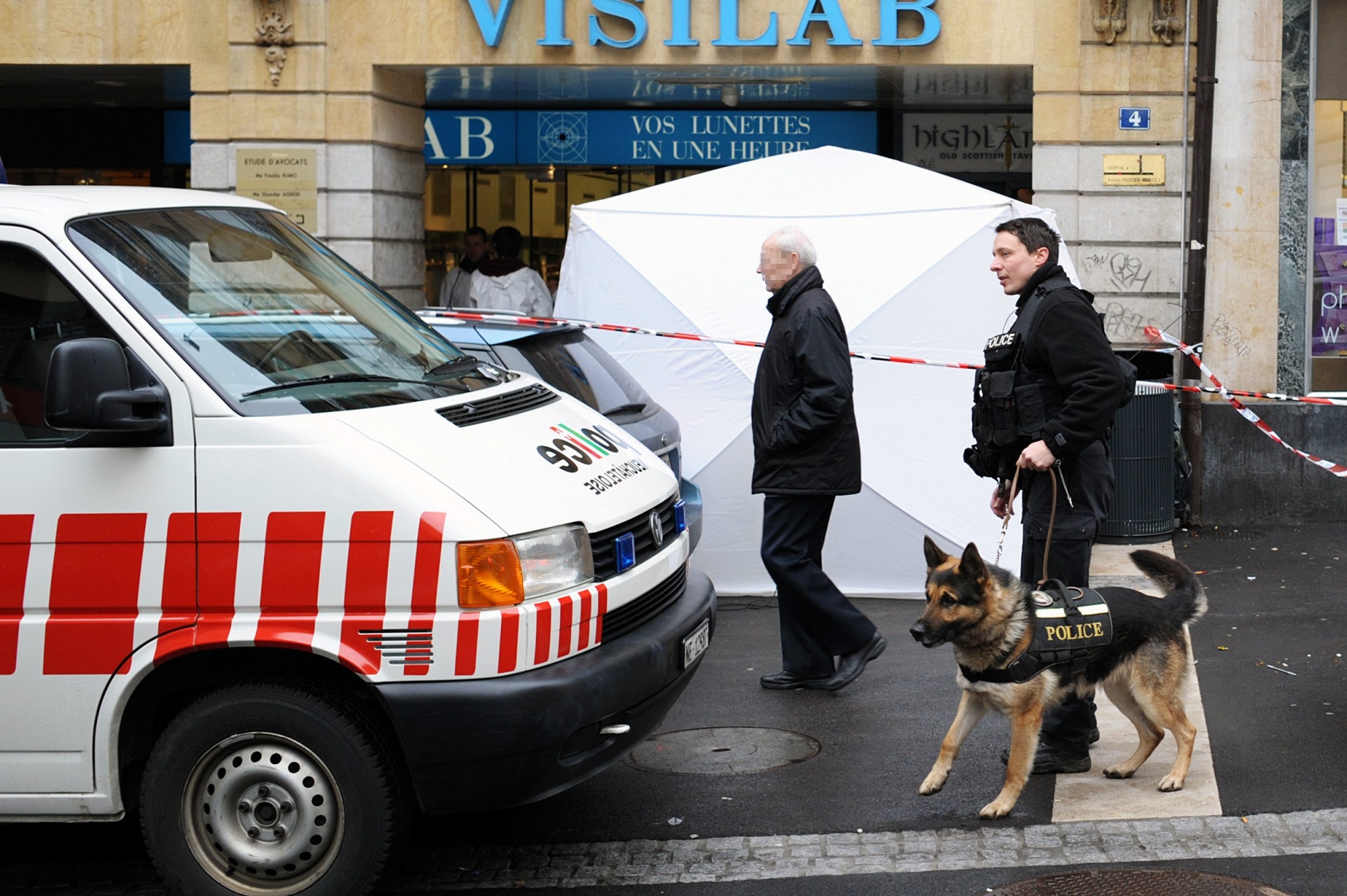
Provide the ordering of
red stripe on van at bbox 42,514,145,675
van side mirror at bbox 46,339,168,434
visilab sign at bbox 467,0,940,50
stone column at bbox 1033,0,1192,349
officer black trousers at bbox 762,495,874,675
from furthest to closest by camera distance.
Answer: visilab sign at bbox 467,0,940,50
stone column at bbox 1033,0,1192,349
officer black trousers at bbox 762,495,874,675
red stripe on van at bbox 42,514,145,675
van side mirror at bbox 46,339,168,434

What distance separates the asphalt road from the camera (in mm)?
4822

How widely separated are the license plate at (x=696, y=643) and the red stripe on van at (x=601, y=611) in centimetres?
47

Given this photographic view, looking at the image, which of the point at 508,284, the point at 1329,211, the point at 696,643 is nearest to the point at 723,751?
the point at 696,643

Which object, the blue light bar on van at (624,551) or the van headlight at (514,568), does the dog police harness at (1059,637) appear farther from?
the van headlight at (514,568)

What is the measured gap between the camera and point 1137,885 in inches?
178

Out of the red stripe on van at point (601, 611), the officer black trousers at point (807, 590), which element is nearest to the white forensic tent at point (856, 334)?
the officer black trousers at point (807, 590)

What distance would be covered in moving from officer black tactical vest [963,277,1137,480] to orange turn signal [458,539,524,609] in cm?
218

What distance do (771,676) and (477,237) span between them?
309 inches

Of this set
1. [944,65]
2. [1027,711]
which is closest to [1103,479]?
[1027,711]

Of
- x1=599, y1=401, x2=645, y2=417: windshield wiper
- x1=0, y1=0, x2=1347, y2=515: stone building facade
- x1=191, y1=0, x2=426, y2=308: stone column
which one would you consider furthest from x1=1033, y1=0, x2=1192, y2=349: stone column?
x1=191, y1=0, x2=426, y2=308: stone column

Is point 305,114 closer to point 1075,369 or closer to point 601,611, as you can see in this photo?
point 1075,369

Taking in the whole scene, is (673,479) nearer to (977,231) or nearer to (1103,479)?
(1103,479)

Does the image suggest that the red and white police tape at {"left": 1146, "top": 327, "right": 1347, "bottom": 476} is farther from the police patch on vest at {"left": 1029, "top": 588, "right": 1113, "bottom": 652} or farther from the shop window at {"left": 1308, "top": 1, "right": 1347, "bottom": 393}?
the police patch on vest at {"left": 1029, "top": 588, "right": 1113, "bottom": 652}

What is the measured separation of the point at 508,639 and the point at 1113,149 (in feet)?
31.2
